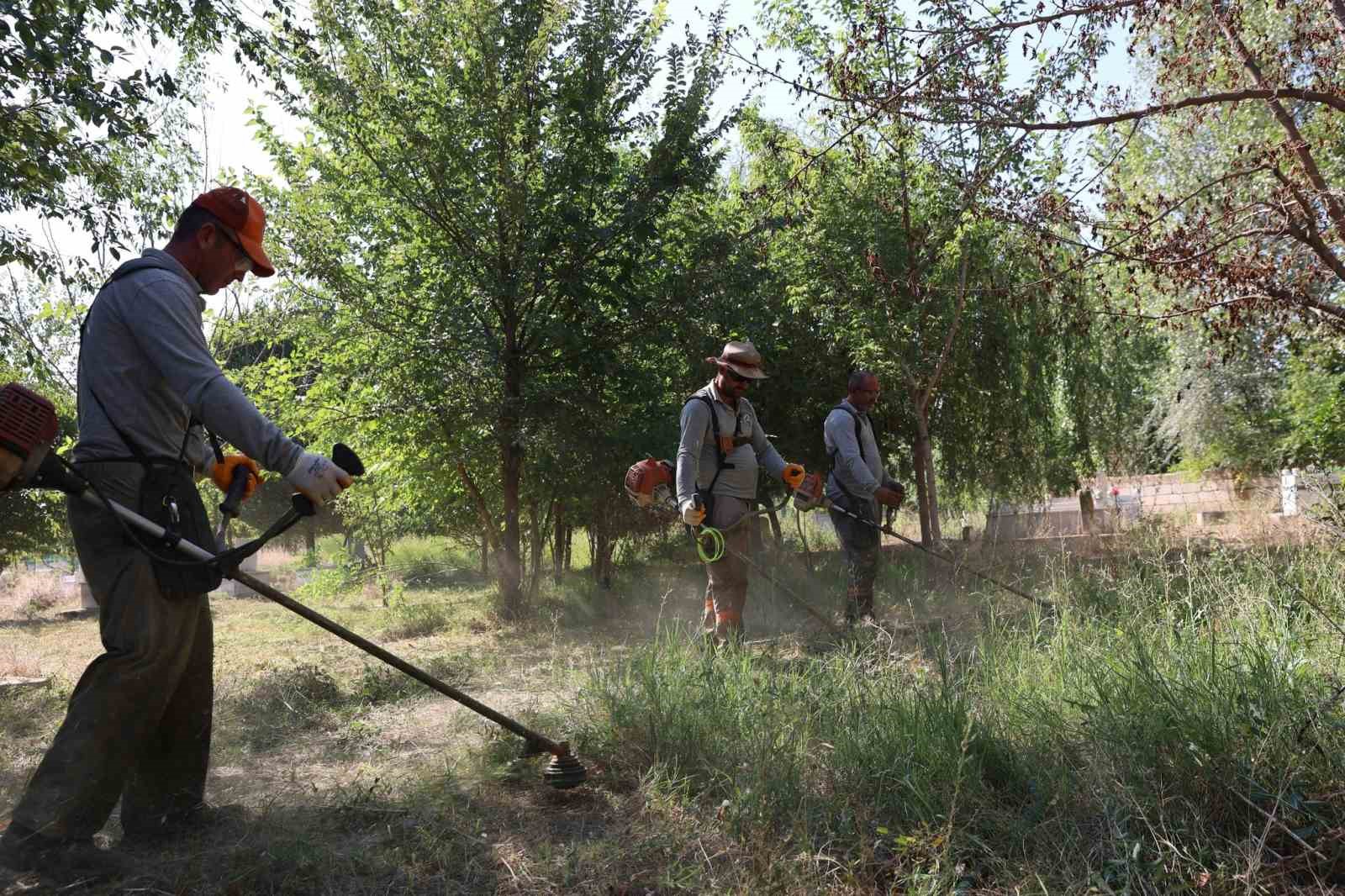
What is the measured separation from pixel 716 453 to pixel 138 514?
11.4 feet

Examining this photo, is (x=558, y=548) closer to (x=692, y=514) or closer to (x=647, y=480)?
(x=647, y=480)

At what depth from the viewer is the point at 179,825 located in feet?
11.5

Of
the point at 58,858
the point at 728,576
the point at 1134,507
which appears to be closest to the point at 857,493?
the point at 728,576

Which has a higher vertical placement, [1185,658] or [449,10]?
[449,10]

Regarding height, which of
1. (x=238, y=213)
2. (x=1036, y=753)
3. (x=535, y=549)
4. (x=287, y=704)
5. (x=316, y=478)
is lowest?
(x=287, y=704)

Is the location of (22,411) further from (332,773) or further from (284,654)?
(284,654)

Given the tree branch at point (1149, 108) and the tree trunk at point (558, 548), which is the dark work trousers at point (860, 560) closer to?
the tree branch at point (1149, 108)

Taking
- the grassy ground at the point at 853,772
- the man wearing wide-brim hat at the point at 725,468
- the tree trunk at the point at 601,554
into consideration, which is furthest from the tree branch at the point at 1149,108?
the tree trunk at the point at 601,554

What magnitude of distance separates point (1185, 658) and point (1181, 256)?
2.32 metres

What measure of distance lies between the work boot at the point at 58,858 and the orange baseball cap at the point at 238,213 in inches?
77.2

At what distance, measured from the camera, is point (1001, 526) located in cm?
1280

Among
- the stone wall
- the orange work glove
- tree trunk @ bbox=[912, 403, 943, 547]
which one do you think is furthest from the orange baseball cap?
tree trunk @ bbox=[912, 403, 943, 547]

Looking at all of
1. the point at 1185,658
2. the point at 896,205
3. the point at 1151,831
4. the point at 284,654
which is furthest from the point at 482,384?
the point at 1151,831

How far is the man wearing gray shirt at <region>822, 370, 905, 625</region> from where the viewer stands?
7.12m
